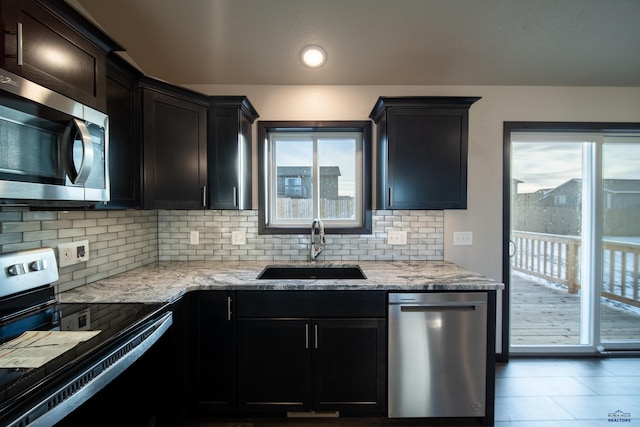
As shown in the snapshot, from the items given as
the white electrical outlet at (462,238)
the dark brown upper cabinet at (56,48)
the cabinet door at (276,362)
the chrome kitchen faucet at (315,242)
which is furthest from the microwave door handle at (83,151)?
the white electrical outlet at (462,238)

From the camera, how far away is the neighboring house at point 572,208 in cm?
254

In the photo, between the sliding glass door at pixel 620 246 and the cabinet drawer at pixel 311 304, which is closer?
the cabinet drawer at pixel 311 304

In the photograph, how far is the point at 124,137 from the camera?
1686mm

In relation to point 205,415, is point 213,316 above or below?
above

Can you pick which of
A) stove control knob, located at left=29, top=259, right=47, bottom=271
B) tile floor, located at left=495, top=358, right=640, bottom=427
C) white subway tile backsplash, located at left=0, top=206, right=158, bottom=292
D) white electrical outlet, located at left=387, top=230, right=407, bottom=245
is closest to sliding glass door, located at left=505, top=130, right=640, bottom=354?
tile floor, located at left=495, top=358, right=640, bottom=427

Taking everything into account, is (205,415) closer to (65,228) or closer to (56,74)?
(65,228)

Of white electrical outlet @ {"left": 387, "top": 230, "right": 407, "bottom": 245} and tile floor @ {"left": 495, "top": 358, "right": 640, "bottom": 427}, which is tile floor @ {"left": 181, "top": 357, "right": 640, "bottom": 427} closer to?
tile floor @ {"left": 495, "top": 358, "right": 640, "bottom": 427}

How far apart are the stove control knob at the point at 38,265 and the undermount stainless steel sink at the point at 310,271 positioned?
1.32 m

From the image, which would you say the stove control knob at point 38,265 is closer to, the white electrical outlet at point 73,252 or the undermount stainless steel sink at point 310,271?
the white electrical outlet at point 73,252

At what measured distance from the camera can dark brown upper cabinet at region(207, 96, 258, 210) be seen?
2068mm

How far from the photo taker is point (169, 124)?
1917mm

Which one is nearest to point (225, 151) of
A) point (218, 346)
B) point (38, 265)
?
point (38, 265)

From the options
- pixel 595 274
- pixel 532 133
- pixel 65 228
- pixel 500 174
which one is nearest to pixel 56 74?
pixel 65 228

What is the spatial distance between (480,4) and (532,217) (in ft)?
6.10
